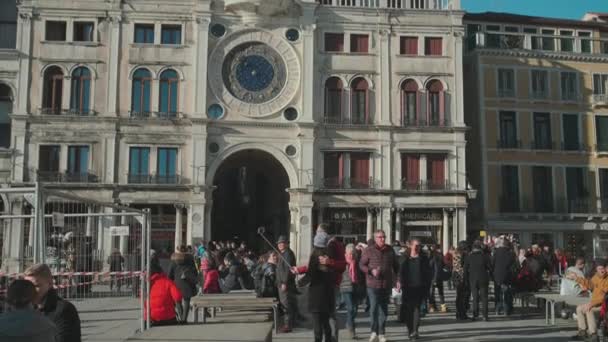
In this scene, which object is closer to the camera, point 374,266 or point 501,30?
point 374,266

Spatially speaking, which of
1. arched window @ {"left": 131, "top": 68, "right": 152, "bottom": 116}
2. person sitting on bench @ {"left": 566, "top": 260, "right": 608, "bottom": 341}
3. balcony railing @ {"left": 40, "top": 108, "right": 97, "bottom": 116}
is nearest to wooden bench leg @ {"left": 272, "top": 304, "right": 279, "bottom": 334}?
person sitting on bench @ {"left": 566, "top": 260, "right": 608, "bottom": 341}

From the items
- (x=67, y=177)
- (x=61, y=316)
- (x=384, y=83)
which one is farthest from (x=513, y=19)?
(x=61, y=316)

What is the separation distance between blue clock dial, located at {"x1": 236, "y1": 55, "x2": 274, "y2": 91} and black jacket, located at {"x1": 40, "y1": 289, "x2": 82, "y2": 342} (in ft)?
101

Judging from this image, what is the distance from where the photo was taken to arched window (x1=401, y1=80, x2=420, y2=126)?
38.0m

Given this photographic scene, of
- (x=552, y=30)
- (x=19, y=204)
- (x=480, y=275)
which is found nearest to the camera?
(x=480, y=275)

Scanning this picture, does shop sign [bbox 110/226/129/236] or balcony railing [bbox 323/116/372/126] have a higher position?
balcony railing [bbox 323/116/372/126]

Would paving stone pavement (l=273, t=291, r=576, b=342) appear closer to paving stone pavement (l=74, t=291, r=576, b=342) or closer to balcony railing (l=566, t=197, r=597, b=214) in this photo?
paving stone pavement (l=74, t=291, r=576, b=342)

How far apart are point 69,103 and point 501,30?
25159mm

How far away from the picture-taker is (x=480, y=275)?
631 inches

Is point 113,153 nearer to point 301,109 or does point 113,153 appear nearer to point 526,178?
point 301,109

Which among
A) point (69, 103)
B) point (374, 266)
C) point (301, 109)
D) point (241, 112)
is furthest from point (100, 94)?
point (374, 266)

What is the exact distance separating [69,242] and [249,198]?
29.8m

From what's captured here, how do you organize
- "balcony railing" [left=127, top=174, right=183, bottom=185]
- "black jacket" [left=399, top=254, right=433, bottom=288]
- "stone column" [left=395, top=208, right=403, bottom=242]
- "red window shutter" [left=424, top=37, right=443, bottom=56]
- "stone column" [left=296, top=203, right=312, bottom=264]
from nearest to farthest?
"black jacket" [left=399, top=254, right=433, bottom=288] → "balcony railing" [left=127, top=174, right=183, bottom=185] → "stone column" [left=296, top=203, right=312, bottom=264] → "stone column" [left=395, top=208, right=403, bottom=242] → "red window shutter" [left=424, top=37, right=443, bottom=56]

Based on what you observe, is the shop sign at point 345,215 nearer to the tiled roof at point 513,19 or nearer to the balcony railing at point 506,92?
the balcony railing at point 506,92
